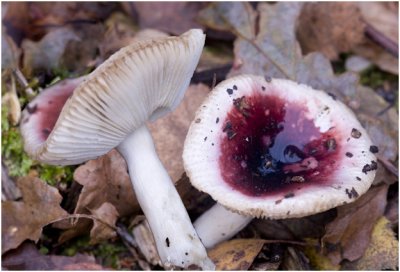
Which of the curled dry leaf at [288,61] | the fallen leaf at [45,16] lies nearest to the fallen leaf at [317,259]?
the curled dry leaf at [288,61]

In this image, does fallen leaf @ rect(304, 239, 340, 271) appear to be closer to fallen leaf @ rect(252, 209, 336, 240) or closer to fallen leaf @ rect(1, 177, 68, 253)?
fallen leaf @ rect(252, 209, 336, 240)

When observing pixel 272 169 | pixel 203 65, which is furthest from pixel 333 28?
pixel 272 169

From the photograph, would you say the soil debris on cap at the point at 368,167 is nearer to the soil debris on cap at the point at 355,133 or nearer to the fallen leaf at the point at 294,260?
the soil debris on cap at the point at 355,133

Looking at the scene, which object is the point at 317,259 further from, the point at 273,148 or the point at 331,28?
the point at 331,28

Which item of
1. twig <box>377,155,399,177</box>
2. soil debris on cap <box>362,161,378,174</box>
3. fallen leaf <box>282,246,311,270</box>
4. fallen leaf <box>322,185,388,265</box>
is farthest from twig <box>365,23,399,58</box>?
fallen leaf <box>282,246,311,270</box>

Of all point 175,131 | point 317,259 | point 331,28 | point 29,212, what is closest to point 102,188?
point 29,212

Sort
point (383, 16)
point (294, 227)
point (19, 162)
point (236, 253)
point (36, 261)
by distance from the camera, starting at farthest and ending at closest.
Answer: point (383, 16), point (19, 162), point (294, 227), point (36, 261), point (236, 253)
